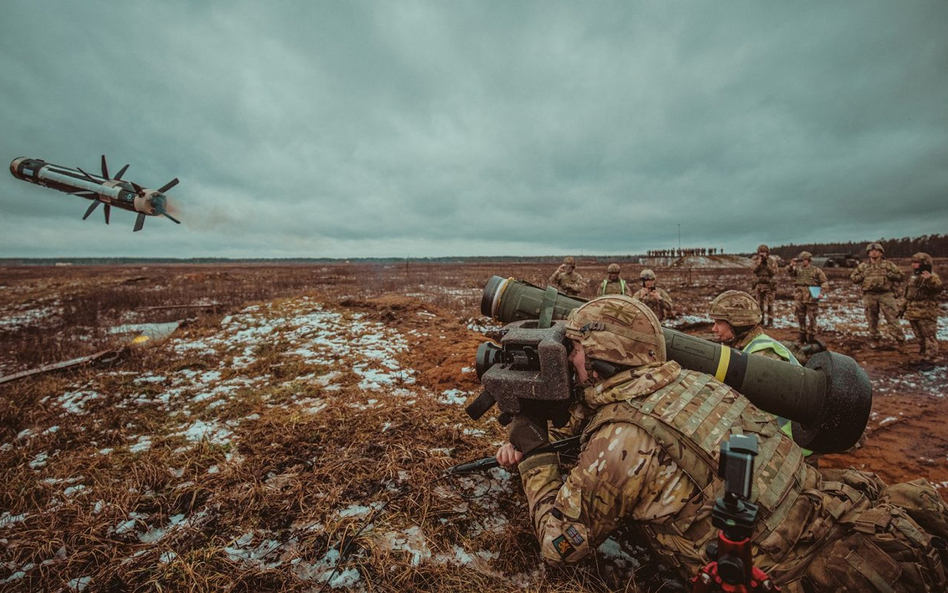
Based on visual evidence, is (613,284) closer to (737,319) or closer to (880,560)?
(737,319)

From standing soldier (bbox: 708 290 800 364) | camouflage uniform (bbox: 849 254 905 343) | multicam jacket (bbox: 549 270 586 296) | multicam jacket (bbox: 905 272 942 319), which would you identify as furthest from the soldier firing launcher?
camouflage uniform (bbox: 849 254 905 343)

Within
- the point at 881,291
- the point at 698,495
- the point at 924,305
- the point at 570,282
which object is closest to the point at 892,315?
the point at 881,291

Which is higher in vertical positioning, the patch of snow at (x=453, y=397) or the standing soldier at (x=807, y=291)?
the standing soldier at (x=807, y=291)

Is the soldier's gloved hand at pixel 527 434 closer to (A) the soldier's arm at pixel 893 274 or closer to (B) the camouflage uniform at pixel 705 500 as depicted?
(B) the camouflage uniform at pixel 705 500

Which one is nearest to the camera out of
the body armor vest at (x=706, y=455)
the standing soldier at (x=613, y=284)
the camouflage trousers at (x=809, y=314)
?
the body armor vest at (x=706, y=455)

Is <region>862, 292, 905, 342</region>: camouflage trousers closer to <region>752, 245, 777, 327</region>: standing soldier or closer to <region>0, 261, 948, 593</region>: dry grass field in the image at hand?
<region>0, 261, 948, 593</region>: dry grass field

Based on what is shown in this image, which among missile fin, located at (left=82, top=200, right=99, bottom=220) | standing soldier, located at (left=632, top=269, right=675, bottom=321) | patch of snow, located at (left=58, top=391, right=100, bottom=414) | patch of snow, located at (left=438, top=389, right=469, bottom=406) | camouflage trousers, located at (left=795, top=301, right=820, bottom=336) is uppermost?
missile fin, located at (left=82, top=200, right=99, bottom=220)

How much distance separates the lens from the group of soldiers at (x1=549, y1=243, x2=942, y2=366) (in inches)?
305

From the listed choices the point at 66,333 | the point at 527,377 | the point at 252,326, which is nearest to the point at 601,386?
the point at 527,377

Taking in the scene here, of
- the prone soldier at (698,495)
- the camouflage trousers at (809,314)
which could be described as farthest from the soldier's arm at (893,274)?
the prone soldier at (698,495)

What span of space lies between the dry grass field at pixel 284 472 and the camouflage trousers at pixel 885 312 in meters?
1.54

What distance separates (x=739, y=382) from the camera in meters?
2.43

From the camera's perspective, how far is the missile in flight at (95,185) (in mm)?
8094

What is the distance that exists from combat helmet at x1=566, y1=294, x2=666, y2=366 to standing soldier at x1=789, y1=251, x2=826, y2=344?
10.2m
